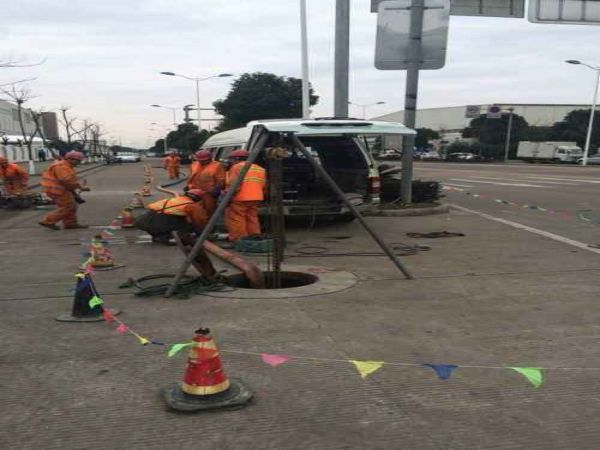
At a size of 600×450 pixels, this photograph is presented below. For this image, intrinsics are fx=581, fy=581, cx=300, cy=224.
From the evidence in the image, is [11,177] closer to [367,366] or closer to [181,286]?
[181,286]

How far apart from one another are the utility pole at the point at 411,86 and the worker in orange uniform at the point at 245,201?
14.8 feet

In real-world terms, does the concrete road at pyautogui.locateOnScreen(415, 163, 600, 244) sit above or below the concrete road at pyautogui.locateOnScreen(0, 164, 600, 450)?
below

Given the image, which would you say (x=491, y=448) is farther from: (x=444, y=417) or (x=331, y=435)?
(x=331, y=435)

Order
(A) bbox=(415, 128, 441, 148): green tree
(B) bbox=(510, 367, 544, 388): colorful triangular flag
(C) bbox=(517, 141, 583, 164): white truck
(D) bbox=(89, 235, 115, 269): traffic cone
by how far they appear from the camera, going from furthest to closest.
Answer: (A) bbox=(415, 128, 441, 148): green tree < (C) bbox=(517, 141, 583, 164): white truck < (D) bbox=(89, 235, 115, 269): traffic cone < (B) bbox=(510, 367, 544, 388): colorful triangular flag

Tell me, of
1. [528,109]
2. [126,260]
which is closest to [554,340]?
[126,260]

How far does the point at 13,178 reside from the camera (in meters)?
14.7

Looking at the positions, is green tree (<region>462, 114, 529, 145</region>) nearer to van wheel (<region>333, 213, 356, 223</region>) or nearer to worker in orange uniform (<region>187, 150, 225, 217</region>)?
van wheel (<region>333, 213, 356, 223</region>)

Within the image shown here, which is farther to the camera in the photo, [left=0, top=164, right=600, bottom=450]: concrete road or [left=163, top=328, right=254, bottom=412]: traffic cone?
[left=163, top=328, right=254, bottom=412]: traffic cone

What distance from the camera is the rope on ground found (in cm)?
575

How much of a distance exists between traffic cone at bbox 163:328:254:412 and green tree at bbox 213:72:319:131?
4250 centimetres

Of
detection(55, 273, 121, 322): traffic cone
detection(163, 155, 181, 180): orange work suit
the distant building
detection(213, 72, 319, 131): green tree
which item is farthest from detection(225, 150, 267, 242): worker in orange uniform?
the distant building

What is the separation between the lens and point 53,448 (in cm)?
288

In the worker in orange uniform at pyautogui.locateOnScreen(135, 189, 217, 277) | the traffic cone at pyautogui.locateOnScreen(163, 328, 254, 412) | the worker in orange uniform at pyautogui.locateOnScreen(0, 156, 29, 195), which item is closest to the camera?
the traffic cone at pyautogui.locateOnScreen(163, 328, 254, 412)

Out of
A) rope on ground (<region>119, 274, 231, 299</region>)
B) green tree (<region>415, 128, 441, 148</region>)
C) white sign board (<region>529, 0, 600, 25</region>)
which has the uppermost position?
white sign board (<region>529, 0, 600, 25</region>)
